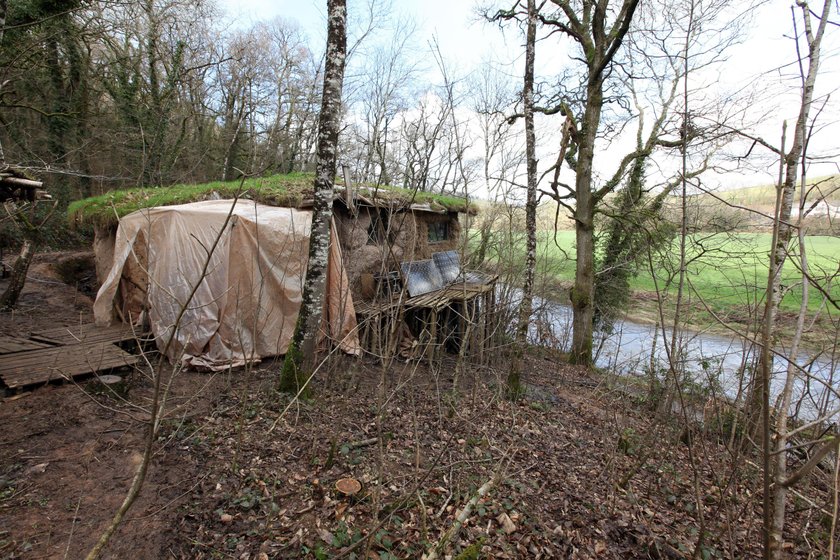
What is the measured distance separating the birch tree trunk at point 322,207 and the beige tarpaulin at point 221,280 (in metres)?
0.82

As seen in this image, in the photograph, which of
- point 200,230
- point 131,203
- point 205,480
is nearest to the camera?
point 205,480

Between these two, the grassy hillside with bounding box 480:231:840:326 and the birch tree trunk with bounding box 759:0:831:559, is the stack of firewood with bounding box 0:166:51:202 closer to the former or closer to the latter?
the grassy hillside with bounding box 480:231:840:326

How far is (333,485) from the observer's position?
3.50 meters

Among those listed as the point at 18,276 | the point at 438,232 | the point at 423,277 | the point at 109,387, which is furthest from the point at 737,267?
the point at 18,276

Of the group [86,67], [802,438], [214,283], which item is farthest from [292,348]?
[86,67]

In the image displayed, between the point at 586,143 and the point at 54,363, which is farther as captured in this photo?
the point at 586,143

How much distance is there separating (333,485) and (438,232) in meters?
7.92

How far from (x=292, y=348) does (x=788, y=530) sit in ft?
17.2

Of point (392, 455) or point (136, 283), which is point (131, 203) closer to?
point (136, 283)

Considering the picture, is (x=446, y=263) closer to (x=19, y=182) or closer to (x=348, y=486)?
(x=348, y=486)

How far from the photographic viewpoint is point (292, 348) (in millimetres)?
4871

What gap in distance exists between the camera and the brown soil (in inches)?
112

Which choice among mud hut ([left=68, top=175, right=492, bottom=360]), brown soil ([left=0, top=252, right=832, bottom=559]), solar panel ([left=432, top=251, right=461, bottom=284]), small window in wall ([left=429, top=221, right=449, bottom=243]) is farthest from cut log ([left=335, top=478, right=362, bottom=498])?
small window in wall ([left=429, top=221, right=449, bottom=243])

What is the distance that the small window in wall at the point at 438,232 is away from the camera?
34.1ft
